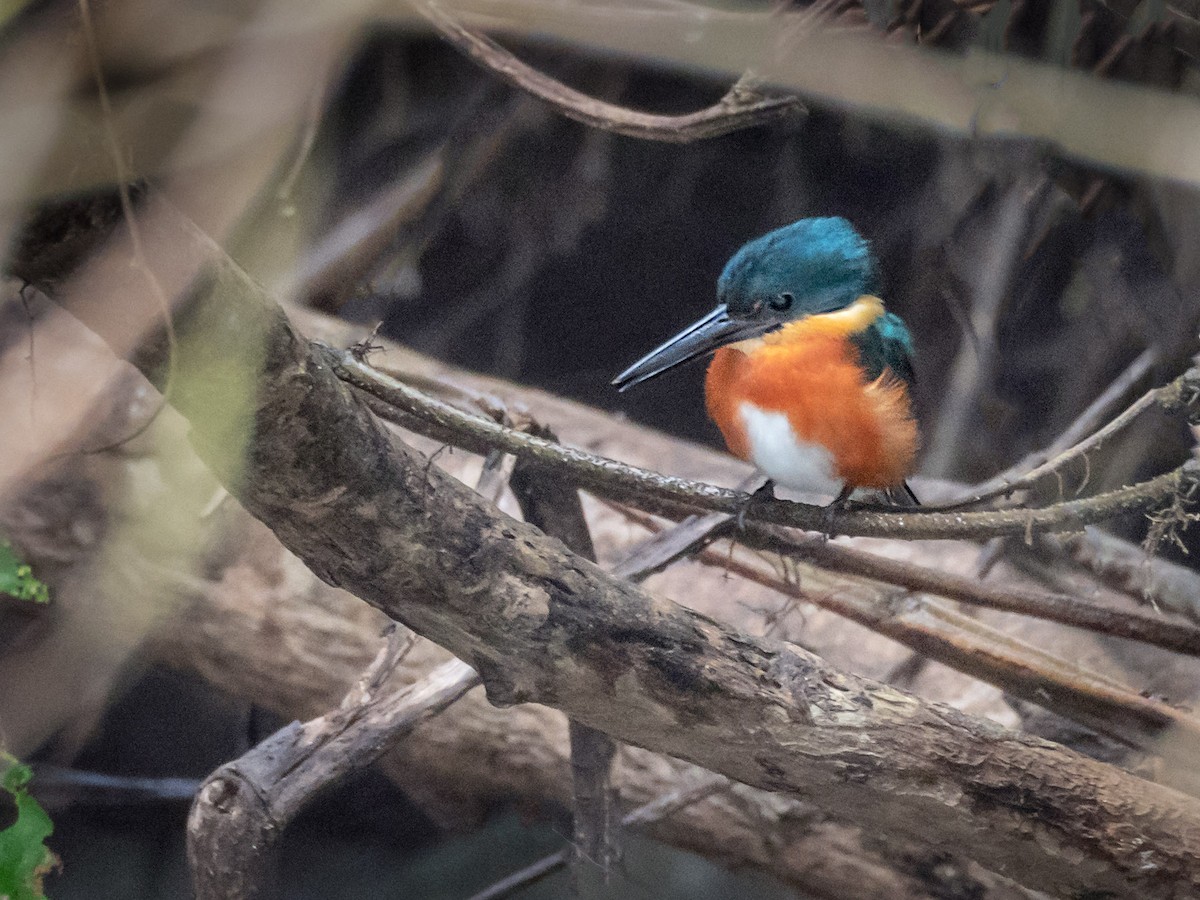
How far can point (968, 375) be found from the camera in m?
2.21

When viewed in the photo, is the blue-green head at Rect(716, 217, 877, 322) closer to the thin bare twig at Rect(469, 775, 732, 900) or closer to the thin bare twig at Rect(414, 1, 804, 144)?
the thin bare twig at Rect(414, 1, 804, 144)

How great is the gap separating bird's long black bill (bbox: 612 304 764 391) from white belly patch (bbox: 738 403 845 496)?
0.29 ft

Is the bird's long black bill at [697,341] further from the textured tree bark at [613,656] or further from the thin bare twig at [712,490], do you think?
the textured tree bark at [613,656]

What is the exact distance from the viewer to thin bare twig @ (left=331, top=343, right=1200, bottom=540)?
3.01 ft

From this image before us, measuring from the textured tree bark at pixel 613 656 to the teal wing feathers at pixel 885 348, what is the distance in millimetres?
349

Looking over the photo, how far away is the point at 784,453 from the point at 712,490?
0.47 ft

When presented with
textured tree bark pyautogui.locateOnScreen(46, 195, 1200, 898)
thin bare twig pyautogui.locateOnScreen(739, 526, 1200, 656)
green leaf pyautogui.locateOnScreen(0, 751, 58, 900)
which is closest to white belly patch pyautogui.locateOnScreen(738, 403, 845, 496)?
thin bare twig pyautogui.locateOnScreen(739, 526, 1200, 656)

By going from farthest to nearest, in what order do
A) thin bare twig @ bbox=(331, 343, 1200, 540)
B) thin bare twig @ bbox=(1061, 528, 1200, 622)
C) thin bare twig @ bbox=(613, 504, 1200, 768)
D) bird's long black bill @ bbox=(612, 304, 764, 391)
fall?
thin bare twig @ bbox=(1061, 528, 1200, 622)
thin bare twig @ bbox=(613, 504, 1200, 768)
bird's long black bill @ bbox=(612, 304, 764, 391)
thin bare twig @ bbox=(331, 343, 1200, 540)

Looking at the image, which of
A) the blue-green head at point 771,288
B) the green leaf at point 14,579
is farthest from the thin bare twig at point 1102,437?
the green leaf at point 14,579

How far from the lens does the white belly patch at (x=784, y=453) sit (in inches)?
47.0

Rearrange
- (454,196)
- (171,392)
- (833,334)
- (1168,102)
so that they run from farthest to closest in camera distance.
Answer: (454,196) < (833,334) < (1168,102) < (171,392)

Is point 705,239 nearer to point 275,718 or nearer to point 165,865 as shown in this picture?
point 275,718

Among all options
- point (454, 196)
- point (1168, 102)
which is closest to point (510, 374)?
Answer: point (454, 196)

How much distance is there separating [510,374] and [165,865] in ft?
3.65
